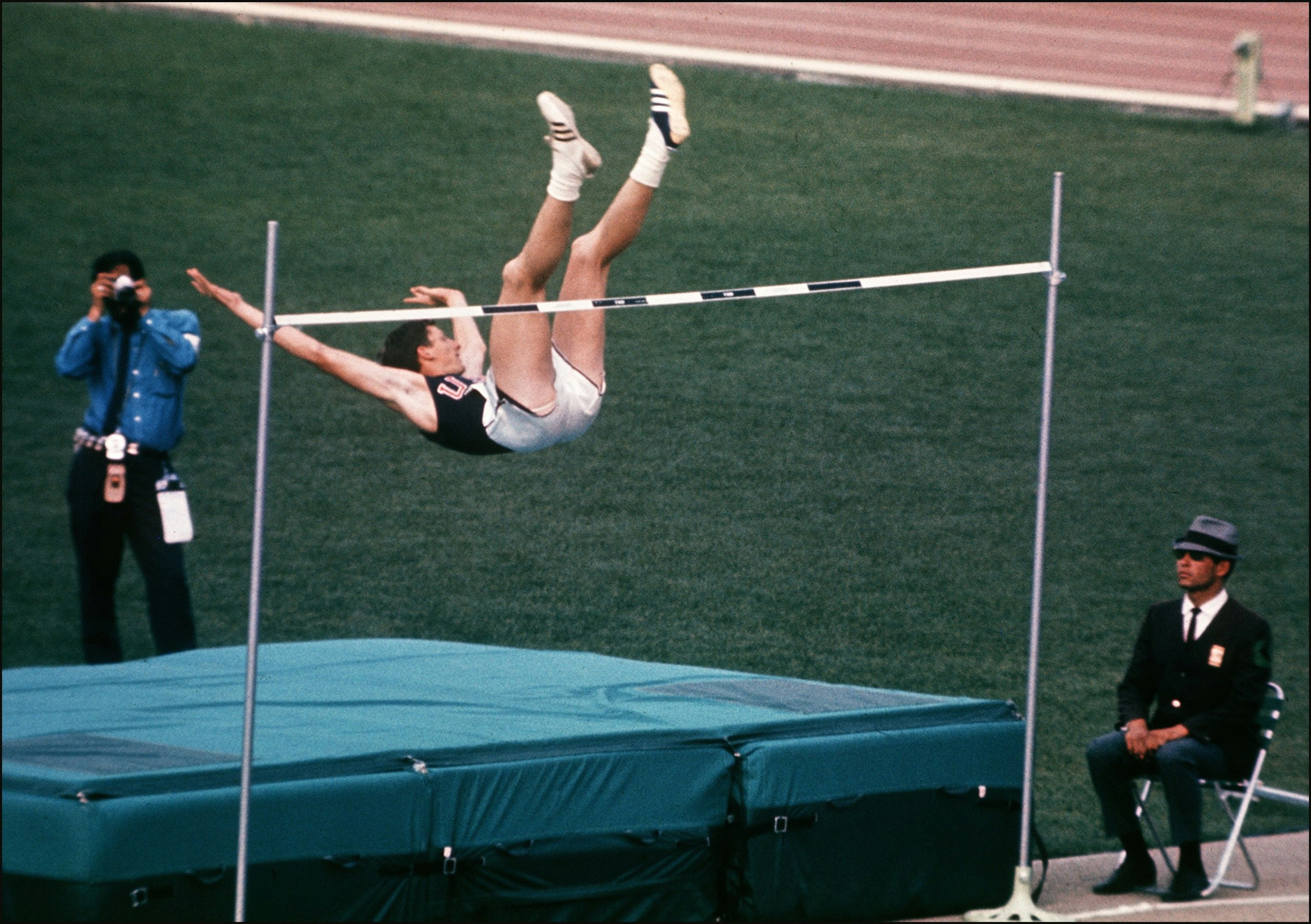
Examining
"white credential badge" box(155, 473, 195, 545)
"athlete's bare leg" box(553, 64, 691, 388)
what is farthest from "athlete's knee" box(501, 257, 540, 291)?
"white credential badge" box(155, 473, 195, 545)

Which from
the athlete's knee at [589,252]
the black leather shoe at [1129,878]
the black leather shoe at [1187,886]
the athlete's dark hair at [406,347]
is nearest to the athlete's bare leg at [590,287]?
the athlete's knee at [589,252]

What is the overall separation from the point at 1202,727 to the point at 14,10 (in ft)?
33.7

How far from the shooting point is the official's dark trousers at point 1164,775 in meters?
4.60

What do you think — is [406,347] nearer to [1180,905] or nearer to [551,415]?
[551,415]

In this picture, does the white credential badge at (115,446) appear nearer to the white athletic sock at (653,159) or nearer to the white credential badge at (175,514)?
the white credential badge at (175,514)

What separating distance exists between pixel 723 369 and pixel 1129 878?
14.9ft

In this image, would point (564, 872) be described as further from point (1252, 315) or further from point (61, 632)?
point (1252, 315)

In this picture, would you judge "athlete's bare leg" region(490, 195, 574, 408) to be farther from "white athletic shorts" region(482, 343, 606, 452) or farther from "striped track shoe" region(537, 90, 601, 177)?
"striped track shoe" region(537, 90, 601, 177)

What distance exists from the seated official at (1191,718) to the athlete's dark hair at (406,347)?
2292 millimetres

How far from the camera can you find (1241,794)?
15.7ft

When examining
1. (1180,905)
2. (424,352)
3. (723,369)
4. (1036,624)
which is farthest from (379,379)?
(723,369)

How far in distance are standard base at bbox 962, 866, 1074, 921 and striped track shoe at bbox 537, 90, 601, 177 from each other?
210 centimetres

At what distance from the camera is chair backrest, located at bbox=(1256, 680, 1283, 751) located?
479 cm

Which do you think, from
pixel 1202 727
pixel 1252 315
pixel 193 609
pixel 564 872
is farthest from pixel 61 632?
pixel 1252 315
